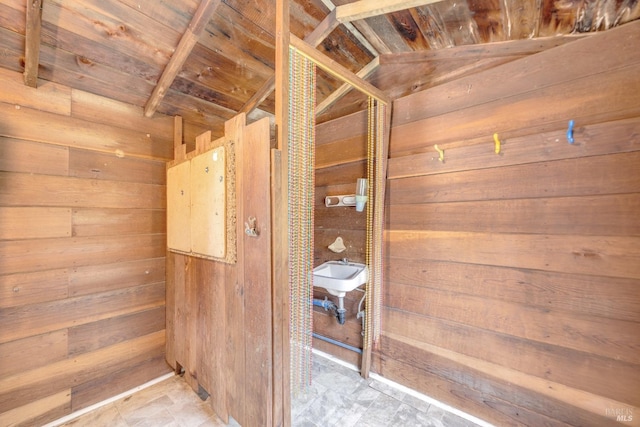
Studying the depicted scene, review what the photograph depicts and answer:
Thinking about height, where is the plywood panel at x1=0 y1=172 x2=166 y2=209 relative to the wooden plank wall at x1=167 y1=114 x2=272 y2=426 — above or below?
above

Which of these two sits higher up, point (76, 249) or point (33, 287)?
point (76, 249)

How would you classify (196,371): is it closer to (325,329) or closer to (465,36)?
→ (325,329)

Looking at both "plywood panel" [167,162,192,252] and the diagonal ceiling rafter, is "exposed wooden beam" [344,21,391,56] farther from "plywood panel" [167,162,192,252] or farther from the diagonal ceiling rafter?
"plywood panel" [167,162,192,252]

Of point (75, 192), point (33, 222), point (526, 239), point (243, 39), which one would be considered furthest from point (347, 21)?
point (33, 222)

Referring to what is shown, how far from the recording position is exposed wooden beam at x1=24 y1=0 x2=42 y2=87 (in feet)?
3.78

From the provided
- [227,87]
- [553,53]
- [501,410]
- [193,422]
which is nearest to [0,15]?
[227,87]

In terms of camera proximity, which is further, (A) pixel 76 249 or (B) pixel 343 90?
(B) pixel 343 90

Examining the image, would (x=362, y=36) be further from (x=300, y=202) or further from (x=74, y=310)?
(x=74, y=310)

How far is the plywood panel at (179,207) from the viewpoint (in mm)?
1712

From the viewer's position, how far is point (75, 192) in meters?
1.63

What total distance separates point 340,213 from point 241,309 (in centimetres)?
118

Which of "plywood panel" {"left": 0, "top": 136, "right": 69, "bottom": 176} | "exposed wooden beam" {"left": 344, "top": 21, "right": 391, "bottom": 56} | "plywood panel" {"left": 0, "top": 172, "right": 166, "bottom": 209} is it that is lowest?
"plywood panel" {"left": 0, "top": 172, "right": 166, "bottom": 209}

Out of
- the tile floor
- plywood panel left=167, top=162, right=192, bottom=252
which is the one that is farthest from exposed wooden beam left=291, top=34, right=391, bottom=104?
the tile floor

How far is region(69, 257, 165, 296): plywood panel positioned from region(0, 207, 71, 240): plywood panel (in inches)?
10.5
